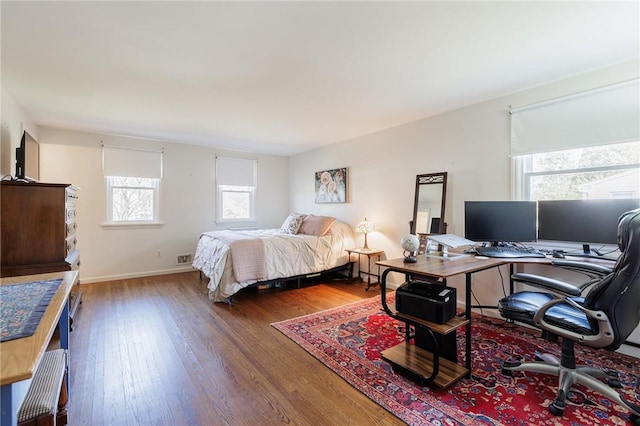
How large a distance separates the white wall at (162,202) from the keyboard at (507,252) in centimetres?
443

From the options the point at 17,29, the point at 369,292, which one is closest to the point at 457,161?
the point at 369,292

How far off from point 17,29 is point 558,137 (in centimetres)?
426

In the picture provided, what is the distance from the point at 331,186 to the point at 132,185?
131 inches

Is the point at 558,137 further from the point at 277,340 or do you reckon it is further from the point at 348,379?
the point at 277,340

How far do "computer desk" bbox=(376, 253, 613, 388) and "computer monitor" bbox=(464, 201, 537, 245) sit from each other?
0.44 m

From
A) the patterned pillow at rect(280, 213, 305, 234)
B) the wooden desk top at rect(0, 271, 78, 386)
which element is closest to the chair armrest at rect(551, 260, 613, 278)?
the wooden desk top at rect(0, 271, 78, 386)

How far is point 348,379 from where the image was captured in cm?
197

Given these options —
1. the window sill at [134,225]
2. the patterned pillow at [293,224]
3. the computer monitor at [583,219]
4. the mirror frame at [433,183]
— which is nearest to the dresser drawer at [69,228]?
the window sill at [134,225]

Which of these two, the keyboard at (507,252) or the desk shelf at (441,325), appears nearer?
the desk shelf at (441,325)

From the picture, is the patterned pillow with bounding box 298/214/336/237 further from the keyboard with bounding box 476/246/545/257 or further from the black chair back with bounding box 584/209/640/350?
the black chair back with bounding box 584/209/640/350

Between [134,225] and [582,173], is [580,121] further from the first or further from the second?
[134,225]

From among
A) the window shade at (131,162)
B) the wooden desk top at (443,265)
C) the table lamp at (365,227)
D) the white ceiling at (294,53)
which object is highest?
the white ceiling at (294,53)

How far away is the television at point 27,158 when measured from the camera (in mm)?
2783

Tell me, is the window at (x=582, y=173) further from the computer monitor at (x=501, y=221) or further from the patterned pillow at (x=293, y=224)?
the patterned pillow at (x=293, y=224)
